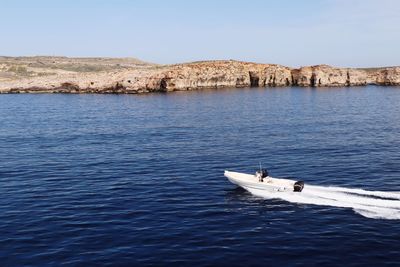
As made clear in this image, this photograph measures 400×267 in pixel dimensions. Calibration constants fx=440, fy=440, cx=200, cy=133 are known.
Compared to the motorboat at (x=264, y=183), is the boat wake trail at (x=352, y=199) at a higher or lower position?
lower

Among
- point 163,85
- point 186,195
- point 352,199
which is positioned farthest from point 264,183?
point 163,85

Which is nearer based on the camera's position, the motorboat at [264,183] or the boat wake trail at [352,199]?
the boat wake trail at [352,199]

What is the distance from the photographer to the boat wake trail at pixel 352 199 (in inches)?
1321

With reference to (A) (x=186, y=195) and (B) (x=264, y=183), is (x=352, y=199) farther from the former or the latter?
(A) (x=186, y=195)

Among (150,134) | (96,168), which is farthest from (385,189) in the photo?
(150,134)

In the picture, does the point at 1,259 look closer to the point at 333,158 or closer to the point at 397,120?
the point at 333,158

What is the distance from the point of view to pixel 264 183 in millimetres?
38969

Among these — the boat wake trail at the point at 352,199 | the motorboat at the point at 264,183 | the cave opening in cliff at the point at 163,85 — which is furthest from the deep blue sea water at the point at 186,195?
the cave opening in cliff at the point at 163,85

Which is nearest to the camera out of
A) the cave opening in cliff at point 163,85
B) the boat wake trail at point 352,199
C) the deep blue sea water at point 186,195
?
the deep blue sea water at point 186,195

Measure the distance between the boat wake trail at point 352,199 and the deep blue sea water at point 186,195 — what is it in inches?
27.0

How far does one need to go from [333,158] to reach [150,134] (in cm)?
3216

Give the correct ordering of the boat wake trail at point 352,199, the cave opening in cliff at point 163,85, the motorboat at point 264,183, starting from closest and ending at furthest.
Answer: the boat wake trail at point 352,199, the motorboat at point 264,183, the cave opening in cliff at point 163,85

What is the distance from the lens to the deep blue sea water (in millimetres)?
27453

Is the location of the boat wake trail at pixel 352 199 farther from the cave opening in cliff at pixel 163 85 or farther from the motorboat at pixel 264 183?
the cave opening in cliff at pixel 163 85
